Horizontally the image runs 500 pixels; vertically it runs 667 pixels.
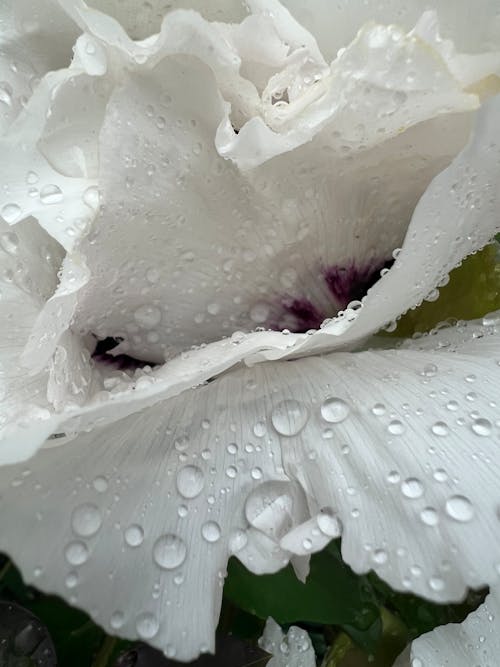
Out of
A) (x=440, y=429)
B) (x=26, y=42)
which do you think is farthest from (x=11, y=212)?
(x=440, y=429)

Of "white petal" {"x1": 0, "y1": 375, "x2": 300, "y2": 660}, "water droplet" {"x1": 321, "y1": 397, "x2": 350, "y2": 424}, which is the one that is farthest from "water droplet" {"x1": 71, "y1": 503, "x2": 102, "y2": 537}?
"water droplet" {"x1": 321, "y1": 397, "x2": 350, "y2": 424}

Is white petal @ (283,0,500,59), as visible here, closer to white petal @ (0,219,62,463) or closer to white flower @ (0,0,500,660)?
white flower @ (0,0,500,660)

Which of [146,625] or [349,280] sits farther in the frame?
[349,280]

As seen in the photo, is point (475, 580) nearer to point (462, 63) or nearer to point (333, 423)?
point (333, 423)

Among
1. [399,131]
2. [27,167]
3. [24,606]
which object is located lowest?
[24,606]

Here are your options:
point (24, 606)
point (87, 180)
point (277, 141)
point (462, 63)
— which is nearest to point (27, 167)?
point (87, 180)

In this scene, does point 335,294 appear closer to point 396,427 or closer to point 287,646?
point 396,427
